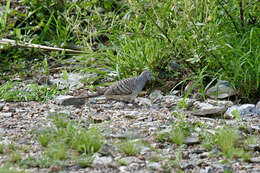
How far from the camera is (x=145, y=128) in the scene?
11.9 feet

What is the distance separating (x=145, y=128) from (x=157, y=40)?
188 centimetres

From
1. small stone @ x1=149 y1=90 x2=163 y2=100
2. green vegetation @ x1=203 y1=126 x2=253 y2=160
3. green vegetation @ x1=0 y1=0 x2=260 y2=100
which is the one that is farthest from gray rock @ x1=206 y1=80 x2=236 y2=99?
green vegetation @ x1=203 y1=126 x2=253 y2=160

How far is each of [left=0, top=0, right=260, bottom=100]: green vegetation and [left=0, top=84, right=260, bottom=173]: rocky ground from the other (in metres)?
0.42

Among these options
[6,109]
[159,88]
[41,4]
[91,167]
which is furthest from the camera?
[41,4]

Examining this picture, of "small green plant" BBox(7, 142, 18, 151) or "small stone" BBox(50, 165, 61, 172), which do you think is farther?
"small green plant" BBox(7, 142, 18, 151)

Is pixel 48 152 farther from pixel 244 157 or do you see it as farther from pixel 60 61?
pixel 60 61

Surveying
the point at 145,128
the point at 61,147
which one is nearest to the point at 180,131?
the point at 145,128

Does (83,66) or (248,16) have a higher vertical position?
(248,16)

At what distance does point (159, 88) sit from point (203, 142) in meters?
2.02

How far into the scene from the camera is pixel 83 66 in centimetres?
604

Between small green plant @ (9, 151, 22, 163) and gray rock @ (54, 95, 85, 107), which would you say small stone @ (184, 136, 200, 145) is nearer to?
small green plant @ (9, 151, 22, 163)

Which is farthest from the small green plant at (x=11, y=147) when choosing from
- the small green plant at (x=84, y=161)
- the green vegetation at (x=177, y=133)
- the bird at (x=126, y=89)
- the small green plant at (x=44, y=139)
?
the bird at (x=126, y=89)

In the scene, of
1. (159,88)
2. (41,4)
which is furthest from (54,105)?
(41,4)

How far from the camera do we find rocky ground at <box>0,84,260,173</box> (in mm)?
2869
